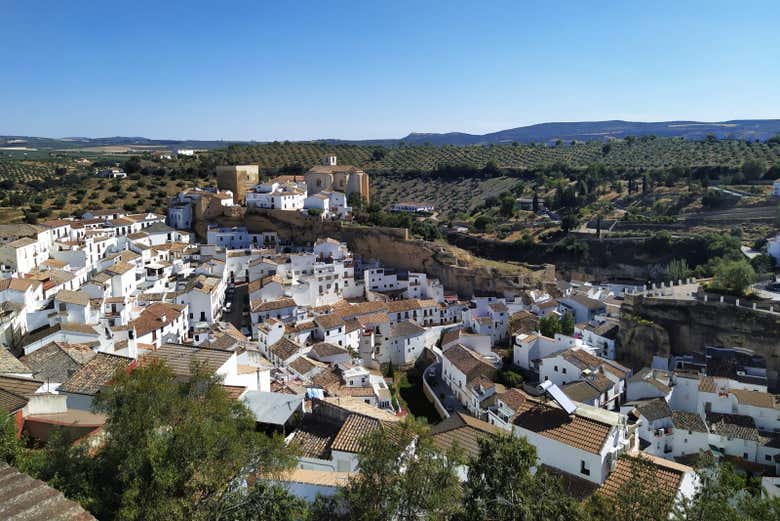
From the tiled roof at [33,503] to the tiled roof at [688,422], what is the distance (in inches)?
695

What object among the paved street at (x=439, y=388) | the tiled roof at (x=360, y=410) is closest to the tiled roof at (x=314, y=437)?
the tiled roof at (x=360, y=410)

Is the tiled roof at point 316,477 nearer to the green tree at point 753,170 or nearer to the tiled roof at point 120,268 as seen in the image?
the tiled roof at point 120,268

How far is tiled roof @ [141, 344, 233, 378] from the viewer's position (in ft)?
41.2

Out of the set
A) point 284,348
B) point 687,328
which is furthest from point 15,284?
point 687,328

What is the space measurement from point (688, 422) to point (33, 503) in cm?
1826

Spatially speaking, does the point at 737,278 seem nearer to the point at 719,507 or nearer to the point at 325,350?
the point at 325,350

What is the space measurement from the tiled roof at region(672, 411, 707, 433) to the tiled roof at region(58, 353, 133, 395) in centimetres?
1593

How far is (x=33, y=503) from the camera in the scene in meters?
5.04

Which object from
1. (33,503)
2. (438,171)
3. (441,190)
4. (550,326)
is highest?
(438,171)

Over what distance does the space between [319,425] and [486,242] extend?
101 ft

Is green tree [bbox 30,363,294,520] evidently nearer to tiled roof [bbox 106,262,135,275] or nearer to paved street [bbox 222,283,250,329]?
tiled roof [bbox 106,262,135,275]

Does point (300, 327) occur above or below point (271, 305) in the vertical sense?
below

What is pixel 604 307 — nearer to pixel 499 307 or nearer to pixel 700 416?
pixel 499 307

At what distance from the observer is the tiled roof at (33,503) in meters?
4.89
